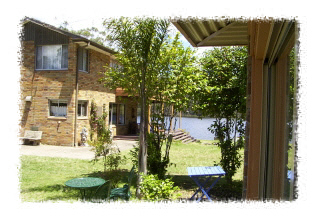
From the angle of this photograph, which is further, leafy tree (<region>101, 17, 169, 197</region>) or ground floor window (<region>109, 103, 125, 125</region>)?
ground floor window (<region>109, 103, 125, 125</region>)

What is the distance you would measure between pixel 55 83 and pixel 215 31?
480 inches

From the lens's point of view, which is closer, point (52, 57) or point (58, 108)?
point (52, 57)

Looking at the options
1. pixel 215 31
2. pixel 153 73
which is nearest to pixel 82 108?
pixel 153 73

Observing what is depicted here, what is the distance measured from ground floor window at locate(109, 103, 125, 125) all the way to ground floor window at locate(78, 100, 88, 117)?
3.13 m

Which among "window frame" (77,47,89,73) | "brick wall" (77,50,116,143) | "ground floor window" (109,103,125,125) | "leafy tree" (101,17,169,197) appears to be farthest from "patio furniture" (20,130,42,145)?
"leafy tree" (101,17,169,197)

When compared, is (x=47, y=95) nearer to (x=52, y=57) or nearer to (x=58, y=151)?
(x=52, y=57)

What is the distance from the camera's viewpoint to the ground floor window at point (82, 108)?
15.4 m

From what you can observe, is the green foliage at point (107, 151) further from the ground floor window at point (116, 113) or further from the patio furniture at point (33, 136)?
the ground floor window at point (116, 113)

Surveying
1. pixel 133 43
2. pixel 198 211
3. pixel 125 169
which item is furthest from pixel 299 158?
pixel 125 169

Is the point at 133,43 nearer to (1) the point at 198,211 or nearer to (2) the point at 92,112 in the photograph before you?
(1) the point at 198,211

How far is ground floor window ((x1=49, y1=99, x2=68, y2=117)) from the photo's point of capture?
1491 centimetres

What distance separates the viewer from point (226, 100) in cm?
703

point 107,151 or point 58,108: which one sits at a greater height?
point 58,108

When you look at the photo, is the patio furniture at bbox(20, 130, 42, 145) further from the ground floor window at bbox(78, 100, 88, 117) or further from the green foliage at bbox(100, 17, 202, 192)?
the green foliage at bbox(100, 17, 202, 192)
